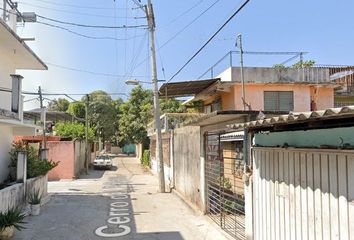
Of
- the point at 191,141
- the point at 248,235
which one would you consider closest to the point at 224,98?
the point at 191,141

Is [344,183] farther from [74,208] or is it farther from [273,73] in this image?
[273,73]

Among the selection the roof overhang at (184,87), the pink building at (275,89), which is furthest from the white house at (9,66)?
the pink building at (275,89)

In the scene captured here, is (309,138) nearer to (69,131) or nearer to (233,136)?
(233,136)

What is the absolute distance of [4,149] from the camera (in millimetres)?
15086

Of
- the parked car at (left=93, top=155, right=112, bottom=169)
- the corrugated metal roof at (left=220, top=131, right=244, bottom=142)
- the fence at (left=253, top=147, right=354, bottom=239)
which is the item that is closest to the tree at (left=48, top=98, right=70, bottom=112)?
the parked car at (left=93, top=155, right=112, bottom=169)

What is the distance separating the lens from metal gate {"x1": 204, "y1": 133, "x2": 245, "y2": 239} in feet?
31.7

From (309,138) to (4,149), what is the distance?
1290 cm

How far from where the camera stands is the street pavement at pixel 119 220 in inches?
389

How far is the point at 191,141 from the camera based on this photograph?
1415 cm

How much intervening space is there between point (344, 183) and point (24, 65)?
14.9 m

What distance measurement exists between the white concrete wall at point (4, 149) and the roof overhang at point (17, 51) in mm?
2635

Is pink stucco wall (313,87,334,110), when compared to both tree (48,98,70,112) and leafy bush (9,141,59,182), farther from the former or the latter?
tree (48,98,70,112)

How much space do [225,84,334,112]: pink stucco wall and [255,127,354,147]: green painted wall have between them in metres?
11.8

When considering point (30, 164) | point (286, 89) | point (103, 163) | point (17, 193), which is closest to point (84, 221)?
point (17, 193)
